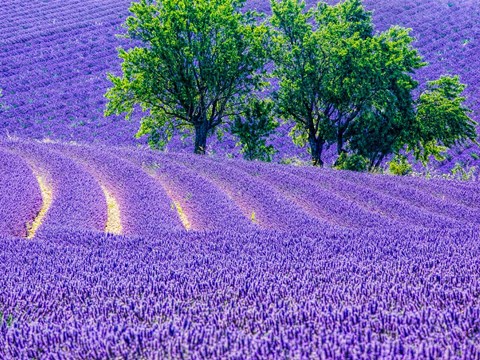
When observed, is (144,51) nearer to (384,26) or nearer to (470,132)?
(470,132)

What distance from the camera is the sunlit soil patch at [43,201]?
8469 mm

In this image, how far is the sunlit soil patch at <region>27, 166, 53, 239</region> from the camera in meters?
8.47

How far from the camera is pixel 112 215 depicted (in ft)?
31.2

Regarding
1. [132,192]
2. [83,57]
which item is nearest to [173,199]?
[132,192]

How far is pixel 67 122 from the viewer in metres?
26.0

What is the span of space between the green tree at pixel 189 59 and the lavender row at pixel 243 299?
533 inches

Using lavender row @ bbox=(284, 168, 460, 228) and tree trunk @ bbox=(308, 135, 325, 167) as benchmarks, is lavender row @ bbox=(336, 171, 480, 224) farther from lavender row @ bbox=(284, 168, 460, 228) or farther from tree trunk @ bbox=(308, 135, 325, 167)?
tree trunk @ bbox=(308, 135, 325, 167)

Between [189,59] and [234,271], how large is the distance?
49.8 ft

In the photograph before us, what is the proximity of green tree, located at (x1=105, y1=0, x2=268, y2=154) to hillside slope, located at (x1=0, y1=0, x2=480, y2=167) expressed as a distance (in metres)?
4.32

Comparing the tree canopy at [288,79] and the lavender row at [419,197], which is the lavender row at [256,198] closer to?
the lavender row at [419,197]

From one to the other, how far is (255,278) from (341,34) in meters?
16.8

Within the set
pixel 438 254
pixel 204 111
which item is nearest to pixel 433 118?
pixel 204 111

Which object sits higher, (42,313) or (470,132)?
(470,132)

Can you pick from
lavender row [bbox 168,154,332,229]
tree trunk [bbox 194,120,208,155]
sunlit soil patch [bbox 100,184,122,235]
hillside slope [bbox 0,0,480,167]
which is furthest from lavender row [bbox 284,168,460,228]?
hillside slope [bbox 0,0,480,167]
